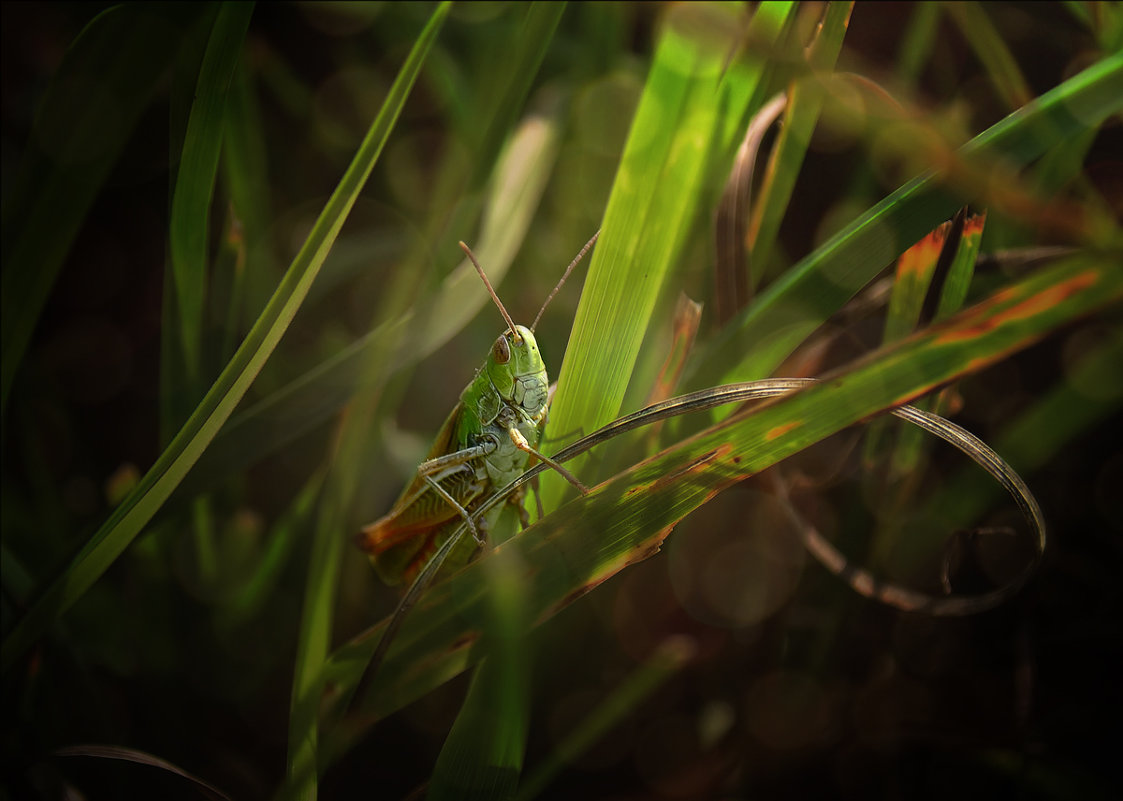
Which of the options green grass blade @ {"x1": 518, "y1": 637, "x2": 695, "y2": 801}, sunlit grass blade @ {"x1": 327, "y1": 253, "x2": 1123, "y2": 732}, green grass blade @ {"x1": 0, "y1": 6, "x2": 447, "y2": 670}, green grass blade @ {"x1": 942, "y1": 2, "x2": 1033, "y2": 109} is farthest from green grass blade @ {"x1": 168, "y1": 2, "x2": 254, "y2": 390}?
green grass blade @ {"x1": 942, "y1": 2, "x2": 1033, "y2": 109}

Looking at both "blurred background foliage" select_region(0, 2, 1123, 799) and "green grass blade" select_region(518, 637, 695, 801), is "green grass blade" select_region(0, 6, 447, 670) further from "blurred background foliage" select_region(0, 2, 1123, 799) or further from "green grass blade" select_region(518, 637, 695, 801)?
"green grass blade" select_region(518, 637, 695, 801)

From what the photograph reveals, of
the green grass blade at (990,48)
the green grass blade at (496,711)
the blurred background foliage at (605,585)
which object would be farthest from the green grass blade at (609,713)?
the green grass blade at (990,48)

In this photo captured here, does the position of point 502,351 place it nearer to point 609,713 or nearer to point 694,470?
point 694,470

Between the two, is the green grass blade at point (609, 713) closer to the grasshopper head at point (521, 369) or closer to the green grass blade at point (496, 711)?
the green grass blade at point (496, 711)

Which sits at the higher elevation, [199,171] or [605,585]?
[199,171]

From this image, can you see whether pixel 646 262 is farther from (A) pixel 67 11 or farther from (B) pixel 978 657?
(A) pixel 67 11

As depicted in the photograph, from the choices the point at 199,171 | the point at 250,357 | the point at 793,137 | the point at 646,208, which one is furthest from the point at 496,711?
the point at 793,137

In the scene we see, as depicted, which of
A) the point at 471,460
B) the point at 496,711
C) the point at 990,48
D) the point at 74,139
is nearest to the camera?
the point at 496,711
